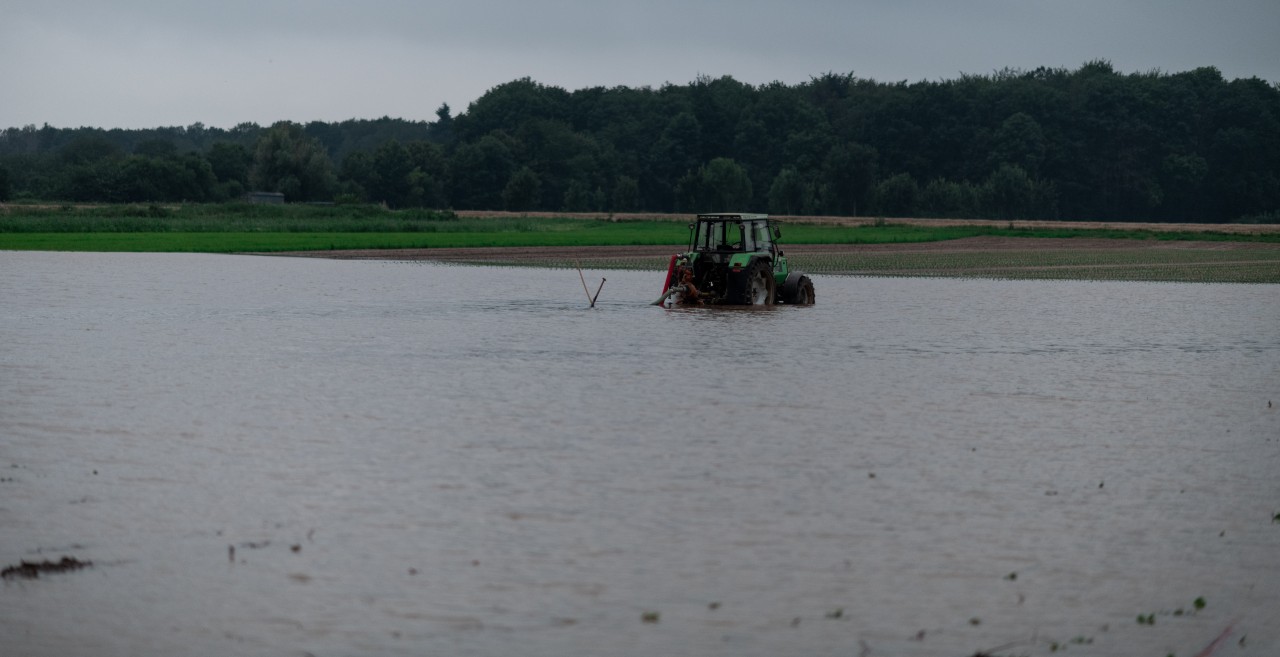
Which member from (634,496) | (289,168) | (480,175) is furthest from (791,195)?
(634,496)

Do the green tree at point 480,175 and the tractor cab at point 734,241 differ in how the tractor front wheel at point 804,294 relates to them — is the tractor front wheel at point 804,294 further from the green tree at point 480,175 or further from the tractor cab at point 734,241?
the green tree at point 480,175

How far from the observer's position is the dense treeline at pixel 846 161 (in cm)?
12925

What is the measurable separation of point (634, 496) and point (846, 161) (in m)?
126

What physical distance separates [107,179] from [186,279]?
270 feet

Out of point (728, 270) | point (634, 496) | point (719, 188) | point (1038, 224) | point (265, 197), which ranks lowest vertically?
point (1038, 224)

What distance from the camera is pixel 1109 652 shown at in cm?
731

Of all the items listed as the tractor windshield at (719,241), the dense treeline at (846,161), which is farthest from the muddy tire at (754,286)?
the dense treeline at (846,161)

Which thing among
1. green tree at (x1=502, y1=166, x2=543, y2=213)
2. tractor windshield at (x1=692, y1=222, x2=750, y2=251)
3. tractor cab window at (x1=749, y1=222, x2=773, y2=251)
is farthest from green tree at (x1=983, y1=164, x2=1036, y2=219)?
tractor windshield at (x1=692, y1=222, x2=750, y2=251)

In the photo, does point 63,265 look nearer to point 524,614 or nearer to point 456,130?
point 524,614

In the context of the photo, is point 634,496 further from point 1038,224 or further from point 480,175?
point 480,175

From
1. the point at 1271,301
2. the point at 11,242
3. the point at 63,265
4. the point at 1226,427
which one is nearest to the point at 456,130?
the point at 11,242

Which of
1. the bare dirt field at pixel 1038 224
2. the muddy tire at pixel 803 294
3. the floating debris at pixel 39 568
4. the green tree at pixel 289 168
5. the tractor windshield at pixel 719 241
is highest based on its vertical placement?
the green tree at pixel 289 168

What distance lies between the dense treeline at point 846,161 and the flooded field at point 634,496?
104099 mm

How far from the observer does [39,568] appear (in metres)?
8.76
